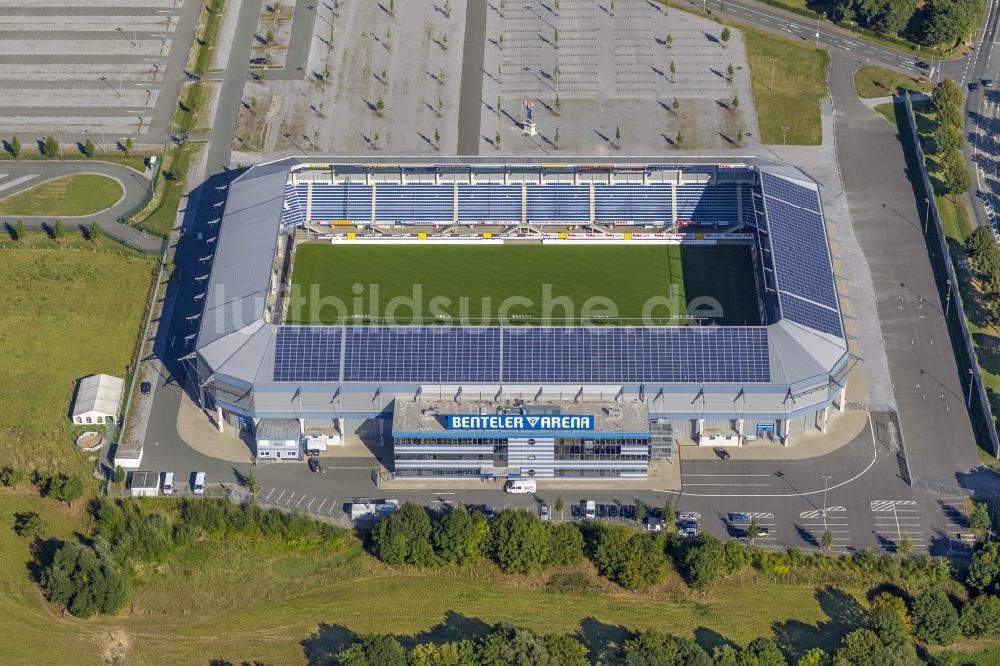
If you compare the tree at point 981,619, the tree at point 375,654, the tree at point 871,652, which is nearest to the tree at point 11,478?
the tree at point 375,654

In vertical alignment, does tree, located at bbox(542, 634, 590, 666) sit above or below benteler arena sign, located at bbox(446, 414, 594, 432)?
below

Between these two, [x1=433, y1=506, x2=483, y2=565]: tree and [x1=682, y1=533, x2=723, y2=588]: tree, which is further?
[x1=433, y1=506, x2=483, y2=565]: tree

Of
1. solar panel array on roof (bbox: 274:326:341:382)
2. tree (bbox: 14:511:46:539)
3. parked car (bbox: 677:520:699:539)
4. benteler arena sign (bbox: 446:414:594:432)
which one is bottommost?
tree (bbox: 14:511:46:539)

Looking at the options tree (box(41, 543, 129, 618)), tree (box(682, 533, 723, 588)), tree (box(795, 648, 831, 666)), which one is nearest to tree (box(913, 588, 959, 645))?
tree (box(795, 648, 831, 666))

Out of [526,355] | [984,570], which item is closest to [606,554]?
[526,355]

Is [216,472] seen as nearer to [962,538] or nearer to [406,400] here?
[406,400]

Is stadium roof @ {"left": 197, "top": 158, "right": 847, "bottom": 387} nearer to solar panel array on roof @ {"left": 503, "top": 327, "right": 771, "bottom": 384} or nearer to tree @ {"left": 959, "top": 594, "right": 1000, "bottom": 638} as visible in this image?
Answer: solar panel array on roof @ {"left": 503, "top": 327, "right": 771, "bottom": 384}

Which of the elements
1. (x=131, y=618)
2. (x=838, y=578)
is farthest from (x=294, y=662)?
(x=838, y=578)
